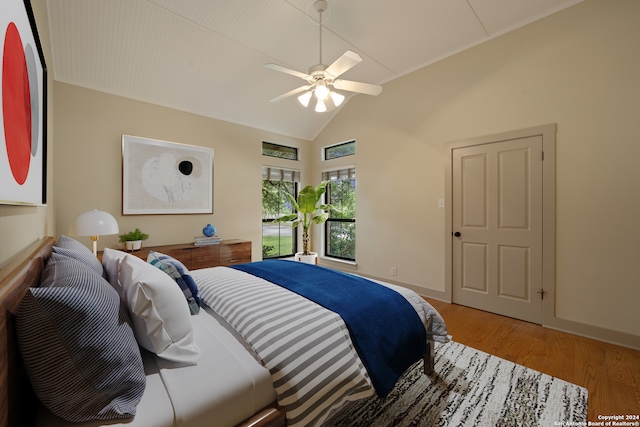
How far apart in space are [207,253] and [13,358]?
293 cm

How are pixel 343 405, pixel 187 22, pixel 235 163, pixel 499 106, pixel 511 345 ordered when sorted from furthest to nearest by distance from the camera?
1. pixel 235 163
2. pixel 499 106
3. pixel 187 22
4. pixel 511 345
5. pixel 343 405

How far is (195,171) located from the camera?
12.3ft

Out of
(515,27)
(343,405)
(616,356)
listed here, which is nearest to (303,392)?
(343,405)

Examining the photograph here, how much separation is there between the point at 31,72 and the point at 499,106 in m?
3.86

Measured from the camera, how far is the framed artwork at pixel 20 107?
33.4 inches

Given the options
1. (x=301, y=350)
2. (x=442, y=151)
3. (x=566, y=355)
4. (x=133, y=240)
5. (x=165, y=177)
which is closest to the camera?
(x=301, y=350)

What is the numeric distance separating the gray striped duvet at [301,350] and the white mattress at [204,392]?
0.07 metres

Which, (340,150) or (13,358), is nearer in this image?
(13,358)

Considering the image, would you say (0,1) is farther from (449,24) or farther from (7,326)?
(449,24)

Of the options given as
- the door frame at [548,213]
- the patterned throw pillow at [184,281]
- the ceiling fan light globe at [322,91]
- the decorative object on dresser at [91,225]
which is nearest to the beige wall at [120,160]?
the decorative object on dresser at [91,225]

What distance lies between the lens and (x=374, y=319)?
1448 mm

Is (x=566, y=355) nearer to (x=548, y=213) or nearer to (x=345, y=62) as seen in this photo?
(x=548, y=213)

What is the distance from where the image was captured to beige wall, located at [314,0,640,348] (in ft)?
7.42

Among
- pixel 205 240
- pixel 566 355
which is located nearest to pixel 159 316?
pixel 205 240
